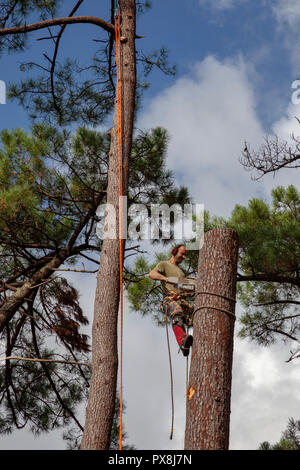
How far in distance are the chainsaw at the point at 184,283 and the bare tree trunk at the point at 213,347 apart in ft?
1.29

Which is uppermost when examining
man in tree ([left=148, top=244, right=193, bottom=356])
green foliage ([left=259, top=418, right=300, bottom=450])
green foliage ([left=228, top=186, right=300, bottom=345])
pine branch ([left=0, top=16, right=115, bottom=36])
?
pine branch ([left=0, top=16, right=115, bottom=36])

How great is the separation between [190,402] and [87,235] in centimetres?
299

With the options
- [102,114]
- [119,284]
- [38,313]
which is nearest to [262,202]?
[102,114]

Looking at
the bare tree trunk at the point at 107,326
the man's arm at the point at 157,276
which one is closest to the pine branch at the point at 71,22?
the bare tree trunk at the point at 107,326

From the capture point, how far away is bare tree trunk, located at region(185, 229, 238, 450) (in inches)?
94.9

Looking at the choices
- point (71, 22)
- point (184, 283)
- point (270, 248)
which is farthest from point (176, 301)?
point (71, 22)

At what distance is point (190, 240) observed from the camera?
6176mm

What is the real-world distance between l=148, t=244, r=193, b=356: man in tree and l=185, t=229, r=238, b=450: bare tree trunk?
51 cm

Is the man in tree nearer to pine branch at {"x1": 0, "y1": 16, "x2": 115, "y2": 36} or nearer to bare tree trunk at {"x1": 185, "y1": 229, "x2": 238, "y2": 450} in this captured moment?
bare tree trunk at {"x1": 185, "y1": 229, "x2": 238, "y2": 450}

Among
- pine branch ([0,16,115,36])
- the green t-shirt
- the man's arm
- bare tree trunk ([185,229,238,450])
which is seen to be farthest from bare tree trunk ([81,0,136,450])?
bare tree trunk ([185,229,238,450])

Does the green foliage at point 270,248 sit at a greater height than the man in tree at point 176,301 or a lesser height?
greater

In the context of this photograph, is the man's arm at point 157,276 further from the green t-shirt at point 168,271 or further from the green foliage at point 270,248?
the green foliage at point 270,248

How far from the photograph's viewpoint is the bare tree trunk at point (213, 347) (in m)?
2.41
